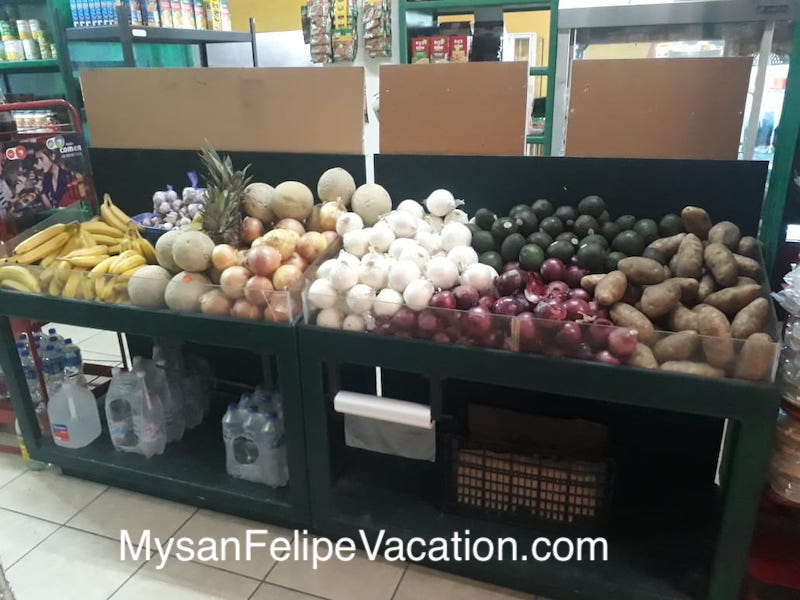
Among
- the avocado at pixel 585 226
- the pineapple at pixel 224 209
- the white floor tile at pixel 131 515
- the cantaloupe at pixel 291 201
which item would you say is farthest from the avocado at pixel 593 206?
the white floor tile at pixel 131 515

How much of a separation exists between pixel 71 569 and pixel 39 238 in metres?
1.12

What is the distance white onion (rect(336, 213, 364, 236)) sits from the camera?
1885 millimetres

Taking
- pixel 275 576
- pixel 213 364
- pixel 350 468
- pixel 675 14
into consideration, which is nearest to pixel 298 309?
pixel 350 468

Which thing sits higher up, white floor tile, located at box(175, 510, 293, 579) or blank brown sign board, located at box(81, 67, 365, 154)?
blank brown sign board, located at box(81, 67, 365, 154)

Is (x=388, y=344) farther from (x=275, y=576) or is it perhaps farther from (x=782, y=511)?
(x=782, y=511)

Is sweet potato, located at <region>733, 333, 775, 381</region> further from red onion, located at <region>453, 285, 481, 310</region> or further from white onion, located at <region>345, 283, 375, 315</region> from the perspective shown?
white onion, located at <region>345, 283, 375, 315</region>

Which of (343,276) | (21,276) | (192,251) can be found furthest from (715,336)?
(21,276)

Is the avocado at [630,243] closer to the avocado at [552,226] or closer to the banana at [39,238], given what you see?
the avocado at [552,226]

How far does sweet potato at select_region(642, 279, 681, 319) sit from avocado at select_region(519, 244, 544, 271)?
30 centimetres

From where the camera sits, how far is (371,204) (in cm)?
195

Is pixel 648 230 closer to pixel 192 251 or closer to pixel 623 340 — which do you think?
pixel 623 340

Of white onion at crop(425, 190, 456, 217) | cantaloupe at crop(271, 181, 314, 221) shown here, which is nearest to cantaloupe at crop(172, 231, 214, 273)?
cantaloupe at crop(271, 181, 314, 221)

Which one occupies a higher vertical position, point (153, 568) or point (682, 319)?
point (682, 319)

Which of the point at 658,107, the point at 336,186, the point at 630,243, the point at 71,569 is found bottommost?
the point at 71,569
